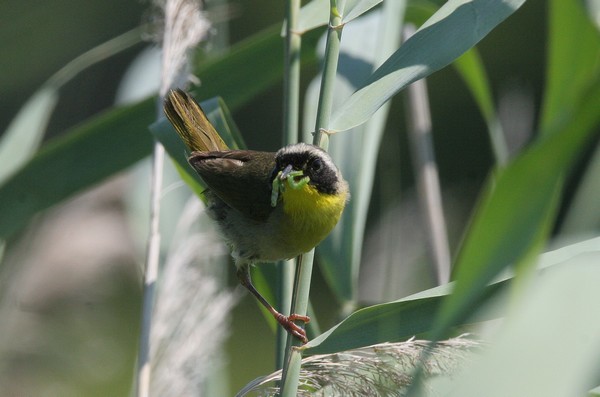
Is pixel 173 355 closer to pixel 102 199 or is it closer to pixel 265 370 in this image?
pixel 102 199

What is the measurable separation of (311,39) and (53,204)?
0.58m

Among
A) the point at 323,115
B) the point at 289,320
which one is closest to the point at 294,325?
the point at 289,320

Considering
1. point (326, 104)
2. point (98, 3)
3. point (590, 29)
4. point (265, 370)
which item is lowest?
point (590, 29)

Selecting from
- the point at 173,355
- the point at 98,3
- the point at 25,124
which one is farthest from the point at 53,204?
the point at 98,3

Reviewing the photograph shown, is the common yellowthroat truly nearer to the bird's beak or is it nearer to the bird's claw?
the bird's beak

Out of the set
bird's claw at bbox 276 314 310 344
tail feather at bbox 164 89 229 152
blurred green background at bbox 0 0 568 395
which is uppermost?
blurred green background at bbox 0 0 568 395

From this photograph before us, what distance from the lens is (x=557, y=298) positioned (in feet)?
2.09

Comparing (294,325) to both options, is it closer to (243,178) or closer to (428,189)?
(243,178)

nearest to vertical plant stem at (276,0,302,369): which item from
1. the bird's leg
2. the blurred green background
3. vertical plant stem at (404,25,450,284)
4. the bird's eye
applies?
the bird's leg

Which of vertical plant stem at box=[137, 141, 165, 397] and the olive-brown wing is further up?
the olive-brown wing

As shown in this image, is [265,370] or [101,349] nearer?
[101,349]

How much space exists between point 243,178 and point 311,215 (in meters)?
0.24

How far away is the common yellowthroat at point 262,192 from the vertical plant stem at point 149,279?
68 mm

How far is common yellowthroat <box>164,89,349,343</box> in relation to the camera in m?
1.49
